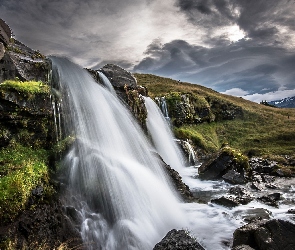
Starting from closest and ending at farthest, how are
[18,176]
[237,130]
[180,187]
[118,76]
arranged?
1. [18,176]
2. [180,187]
3. [118,76]
4. [237,130]

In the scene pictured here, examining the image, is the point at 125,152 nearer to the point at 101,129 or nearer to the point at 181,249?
the point at 101,129

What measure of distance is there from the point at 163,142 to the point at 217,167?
7936 millimetres

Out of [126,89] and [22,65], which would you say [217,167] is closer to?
[126,89]

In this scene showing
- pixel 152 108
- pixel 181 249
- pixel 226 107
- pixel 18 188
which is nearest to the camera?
pixel 181 249

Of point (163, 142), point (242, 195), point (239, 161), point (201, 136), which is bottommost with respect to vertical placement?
point (242, 195)

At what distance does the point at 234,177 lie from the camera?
73.0 ft

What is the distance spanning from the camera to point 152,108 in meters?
33.8

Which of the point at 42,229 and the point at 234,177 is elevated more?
the point at 42,229

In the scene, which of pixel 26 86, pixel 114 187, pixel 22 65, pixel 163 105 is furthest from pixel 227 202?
pixel 163 105

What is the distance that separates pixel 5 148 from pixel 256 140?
43899 millimetres

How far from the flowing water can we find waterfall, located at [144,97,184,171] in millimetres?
8842

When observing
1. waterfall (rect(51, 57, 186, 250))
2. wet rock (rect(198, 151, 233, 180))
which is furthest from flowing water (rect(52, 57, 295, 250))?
wet rock (rect(198, 151, 233, 180))

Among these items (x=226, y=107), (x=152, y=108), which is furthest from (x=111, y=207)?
(x=226, y=107)

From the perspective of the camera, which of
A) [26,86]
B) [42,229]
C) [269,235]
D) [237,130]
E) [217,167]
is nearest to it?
[42,229]
